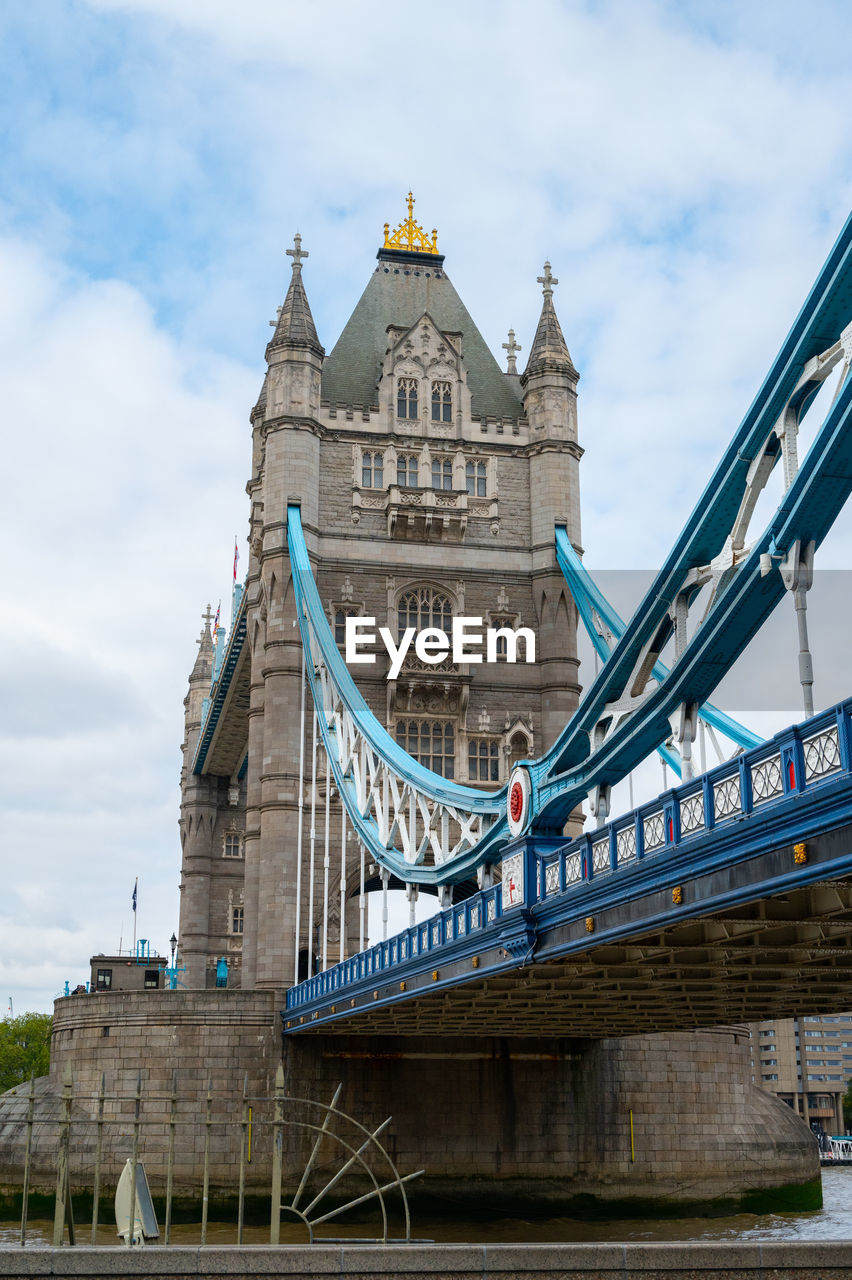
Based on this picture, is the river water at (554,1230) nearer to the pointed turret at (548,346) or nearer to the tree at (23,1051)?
the pointed turret at (548,346)

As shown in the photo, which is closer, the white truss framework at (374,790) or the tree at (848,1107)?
the white truss framework at (374,790)

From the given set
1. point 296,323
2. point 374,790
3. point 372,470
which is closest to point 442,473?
point 372,470

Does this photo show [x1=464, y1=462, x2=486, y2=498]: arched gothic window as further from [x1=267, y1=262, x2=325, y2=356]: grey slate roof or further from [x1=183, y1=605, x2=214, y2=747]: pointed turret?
[x1=183, y1=605, x2=214, y2=747]: pointed turret

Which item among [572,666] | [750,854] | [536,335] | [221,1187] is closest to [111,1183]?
[221,1187]

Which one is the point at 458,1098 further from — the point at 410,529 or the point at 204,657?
the point at 204,657

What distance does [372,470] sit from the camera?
47.0 meters

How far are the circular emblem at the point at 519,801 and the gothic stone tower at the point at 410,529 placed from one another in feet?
62.3

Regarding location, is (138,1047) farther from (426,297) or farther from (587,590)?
(426,297)

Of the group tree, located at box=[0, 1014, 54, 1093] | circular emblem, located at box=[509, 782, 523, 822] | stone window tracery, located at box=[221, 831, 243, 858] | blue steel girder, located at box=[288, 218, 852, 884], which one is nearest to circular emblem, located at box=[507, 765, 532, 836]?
circular emblem, located at box=[509, 782, 523, 822]

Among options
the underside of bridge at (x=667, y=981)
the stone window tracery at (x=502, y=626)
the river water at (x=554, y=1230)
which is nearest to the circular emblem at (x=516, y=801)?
the underside of bridge at (x=667, y=981)

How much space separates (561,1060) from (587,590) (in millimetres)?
13554

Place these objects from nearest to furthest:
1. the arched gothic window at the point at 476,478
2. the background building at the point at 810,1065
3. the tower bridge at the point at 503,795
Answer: the tower bridge at the point at 503,795, the arched gothic window at the point at 476,478, the background building at the point at 810,1065

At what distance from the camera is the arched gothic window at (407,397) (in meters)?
47.7

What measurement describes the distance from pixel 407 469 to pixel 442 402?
8.88 ft
